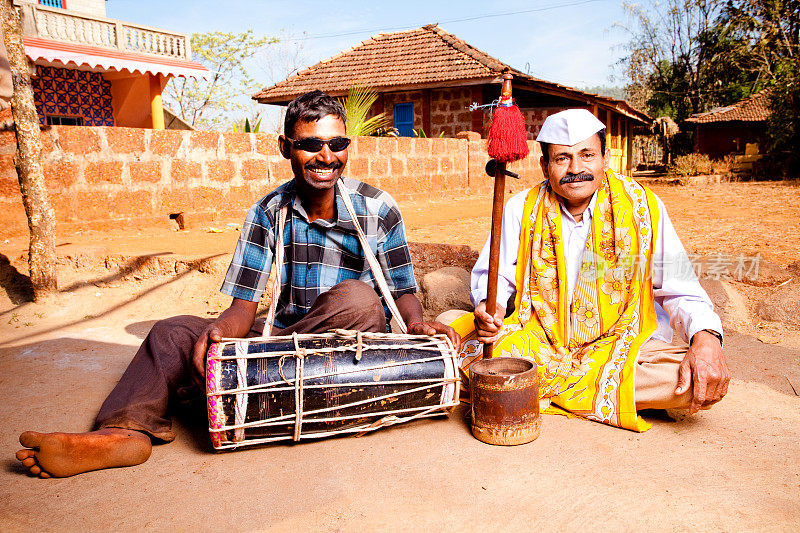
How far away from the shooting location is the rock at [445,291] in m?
3.80

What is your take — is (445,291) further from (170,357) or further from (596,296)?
(170,357)

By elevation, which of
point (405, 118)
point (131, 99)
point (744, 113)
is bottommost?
point (405, 118)

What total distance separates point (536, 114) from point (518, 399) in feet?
45.9

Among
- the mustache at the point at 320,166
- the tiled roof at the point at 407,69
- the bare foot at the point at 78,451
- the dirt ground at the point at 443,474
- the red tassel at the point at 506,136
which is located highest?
the tiled roof at the point at 407,69

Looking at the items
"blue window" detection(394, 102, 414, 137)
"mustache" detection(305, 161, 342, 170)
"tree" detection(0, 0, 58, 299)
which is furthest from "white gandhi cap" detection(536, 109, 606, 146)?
"blue window" detection(394, 102, 414, 137)

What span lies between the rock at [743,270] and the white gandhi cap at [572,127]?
208cm

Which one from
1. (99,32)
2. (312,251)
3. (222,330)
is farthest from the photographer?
(99,32)

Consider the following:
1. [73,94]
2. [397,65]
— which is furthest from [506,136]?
[397,65]

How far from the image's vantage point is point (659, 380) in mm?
2400

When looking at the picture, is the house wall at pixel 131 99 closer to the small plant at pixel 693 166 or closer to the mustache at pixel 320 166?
the mustache at pixel 320 166

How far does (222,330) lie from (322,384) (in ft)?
1.49

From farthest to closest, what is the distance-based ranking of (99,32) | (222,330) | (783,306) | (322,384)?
(99,32) < (783,306) < (222,330) < (322,384)

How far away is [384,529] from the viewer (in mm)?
1780

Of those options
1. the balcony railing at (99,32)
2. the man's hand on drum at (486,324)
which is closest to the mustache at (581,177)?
the man's hand on drum at (486,324)
